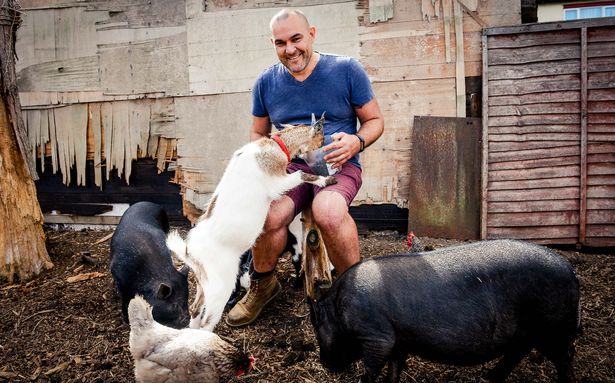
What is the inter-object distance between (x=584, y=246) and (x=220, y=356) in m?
4.88

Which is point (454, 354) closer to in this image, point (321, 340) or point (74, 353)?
point (321, 340)

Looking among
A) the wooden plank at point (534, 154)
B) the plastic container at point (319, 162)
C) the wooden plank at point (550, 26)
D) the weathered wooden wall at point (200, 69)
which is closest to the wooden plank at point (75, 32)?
the weathered wooden wall at point (200, 69)

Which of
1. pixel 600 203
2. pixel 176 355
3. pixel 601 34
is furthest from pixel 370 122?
pixel 601 34

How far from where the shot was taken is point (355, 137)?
324 cm

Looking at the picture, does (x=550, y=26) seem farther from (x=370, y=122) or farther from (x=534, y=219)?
(x=370, y=122)

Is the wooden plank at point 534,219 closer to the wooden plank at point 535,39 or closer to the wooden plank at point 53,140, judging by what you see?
the wooden plank at point 535,39

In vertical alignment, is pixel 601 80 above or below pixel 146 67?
below

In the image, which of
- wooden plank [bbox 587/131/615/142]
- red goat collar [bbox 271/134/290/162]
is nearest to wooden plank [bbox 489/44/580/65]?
wooden plank [bbox 587/131/615/142]

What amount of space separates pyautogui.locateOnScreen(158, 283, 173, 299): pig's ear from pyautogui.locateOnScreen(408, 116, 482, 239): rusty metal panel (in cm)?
365

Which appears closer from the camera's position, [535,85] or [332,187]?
[332,187]

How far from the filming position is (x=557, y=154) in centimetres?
537

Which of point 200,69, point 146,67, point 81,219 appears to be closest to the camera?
point 200,69

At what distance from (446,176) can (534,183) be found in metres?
1.06

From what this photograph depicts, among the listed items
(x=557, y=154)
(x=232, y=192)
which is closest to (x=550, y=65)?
(x=557, y=154)
